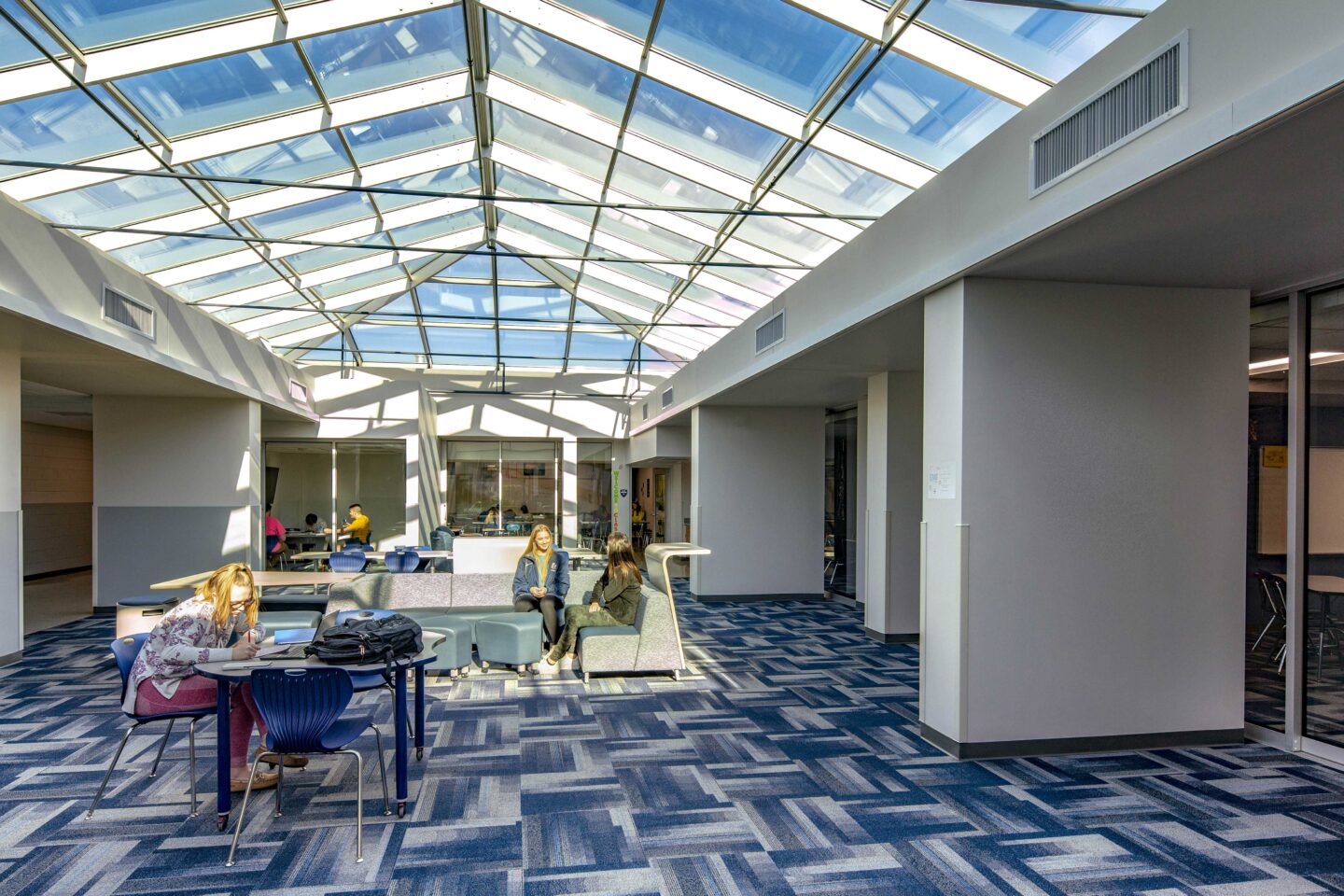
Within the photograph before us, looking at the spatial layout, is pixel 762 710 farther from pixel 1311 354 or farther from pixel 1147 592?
pixel 1311 354

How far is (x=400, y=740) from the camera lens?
4.29 meters

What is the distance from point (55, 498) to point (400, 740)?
16.3 meters

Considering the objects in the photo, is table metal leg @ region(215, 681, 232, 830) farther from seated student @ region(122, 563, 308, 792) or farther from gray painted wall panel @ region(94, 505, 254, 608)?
gray painted wall panel @ region(94, 505, 254, 608)

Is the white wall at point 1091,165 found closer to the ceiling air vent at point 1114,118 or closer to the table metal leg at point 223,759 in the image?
the ceiling air vent at point 1114,118

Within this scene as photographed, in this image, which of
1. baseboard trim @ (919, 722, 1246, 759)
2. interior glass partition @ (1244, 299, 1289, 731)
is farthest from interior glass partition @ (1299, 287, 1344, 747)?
baseboard trim @ (919, 722, 1246, 759)

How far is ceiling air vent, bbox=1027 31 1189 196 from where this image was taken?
3.52 meters

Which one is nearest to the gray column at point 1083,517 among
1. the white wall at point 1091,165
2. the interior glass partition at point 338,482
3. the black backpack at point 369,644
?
the white wall at point 1091,165

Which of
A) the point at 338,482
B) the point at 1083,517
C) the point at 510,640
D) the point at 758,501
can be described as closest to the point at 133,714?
the point at 510,640

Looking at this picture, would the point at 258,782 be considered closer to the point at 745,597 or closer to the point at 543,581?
the point at 543,581

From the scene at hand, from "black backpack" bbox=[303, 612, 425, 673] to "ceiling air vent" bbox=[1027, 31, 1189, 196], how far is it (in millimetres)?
3926

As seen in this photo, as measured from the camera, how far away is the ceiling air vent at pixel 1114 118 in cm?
352

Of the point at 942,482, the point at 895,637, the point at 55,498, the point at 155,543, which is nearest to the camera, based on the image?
the point at 942,482

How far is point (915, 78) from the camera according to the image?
6.14 meters

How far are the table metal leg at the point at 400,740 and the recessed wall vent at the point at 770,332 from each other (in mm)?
5490
